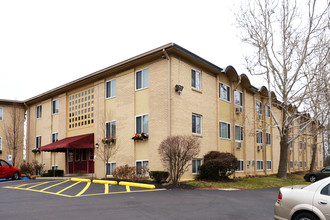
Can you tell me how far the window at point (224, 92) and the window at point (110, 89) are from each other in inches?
301

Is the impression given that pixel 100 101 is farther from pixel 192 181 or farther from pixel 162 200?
pixel 162 200

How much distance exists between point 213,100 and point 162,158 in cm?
690

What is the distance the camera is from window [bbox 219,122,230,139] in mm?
23641

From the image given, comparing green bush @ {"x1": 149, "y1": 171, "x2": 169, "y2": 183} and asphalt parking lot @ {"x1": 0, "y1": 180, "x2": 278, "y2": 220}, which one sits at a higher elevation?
green bush @ {"x1": 149, "y1": 171, "x2": 169, "y2": 183}

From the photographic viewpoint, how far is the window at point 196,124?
20.7 metres

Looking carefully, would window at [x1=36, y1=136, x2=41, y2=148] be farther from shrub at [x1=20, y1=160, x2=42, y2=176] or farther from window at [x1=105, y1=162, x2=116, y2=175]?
window at [x1=105, y1=162, x2=116, y2=175]

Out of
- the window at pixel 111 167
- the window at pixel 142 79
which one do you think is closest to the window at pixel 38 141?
the window at pixel 111 167

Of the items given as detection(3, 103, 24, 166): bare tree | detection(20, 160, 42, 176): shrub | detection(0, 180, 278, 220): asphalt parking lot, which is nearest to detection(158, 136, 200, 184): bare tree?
Answer: detection(0, 180, 278, 220): asphalt parking lot

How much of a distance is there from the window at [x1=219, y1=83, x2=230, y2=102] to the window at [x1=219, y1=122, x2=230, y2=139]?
6.29 feet

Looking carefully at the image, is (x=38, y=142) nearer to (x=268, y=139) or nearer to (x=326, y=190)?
(x=268, y=139)

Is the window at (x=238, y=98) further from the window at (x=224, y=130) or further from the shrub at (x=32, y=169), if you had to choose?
the shrub at (x=32, y=169)

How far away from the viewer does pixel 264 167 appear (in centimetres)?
2992

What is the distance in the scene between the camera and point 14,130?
103 ft

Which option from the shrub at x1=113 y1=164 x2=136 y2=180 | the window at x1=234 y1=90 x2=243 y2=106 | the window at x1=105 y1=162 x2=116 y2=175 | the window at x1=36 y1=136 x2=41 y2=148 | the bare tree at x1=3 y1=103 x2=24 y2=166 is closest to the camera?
the shrub at x1=113 y1=164 x2=136 y2=180
